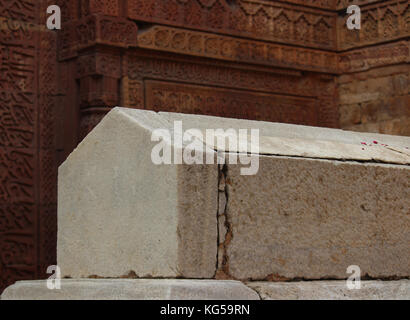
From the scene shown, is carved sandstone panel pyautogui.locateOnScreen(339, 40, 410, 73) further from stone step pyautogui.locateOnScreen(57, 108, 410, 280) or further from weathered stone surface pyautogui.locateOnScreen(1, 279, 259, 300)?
weathered stone surface pyautogui.locateOnScreen(1, 279, 259, 300)

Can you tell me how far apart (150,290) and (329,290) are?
2.15 ft

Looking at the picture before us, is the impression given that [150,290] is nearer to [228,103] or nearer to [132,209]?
[132,209]

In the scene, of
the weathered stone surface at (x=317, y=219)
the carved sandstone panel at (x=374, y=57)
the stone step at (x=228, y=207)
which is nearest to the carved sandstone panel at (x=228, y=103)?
the carved sandstone panel at (x=374, y=57)

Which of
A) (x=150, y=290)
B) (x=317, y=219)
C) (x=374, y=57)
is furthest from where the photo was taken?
(x=374, y=57)

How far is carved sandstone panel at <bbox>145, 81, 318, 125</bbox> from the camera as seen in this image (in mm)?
6402

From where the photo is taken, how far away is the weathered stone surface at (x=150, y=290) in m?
2.15


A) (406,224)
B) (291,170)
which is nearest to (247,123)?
(291,170)

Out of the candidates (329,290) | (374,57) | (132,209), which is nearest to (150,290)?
(132,209)

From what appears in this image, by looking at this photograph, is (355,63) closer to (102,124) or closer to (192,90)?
(192,90)

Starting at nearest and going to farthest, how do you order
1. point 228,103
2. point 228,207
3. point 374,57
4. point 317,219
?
point 228,207, point 317,219, point 228,103, point 374,57

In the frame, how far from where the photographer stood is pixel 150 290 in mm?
2164

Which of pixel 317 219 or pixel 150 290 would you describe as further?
pixel 317 219

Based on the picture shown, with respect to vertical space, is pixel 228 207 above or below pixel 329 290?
above

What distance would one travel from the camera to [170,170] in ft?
7.59
